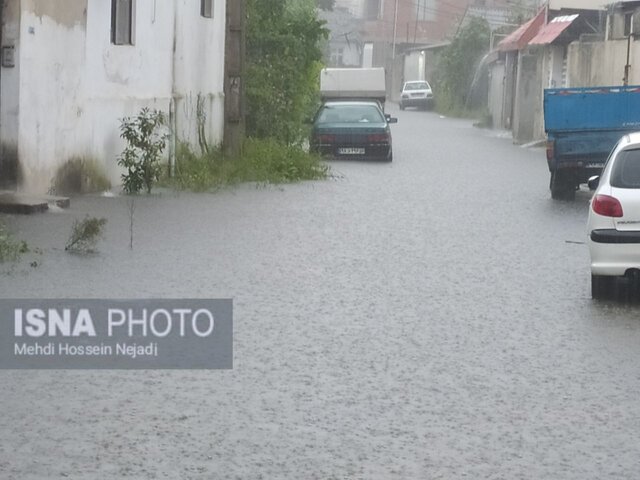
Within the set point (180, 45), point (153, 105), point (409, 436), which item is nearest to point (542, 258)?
point (409, 436)

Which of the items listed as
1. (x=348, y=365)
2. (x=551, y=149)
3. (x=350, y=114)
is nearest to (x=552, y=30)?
(x=350, y=114)

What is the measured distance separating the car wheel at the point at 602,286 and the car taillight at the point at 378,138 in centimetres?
2350

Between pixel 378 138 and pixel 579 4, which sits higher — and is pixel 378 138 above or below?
below

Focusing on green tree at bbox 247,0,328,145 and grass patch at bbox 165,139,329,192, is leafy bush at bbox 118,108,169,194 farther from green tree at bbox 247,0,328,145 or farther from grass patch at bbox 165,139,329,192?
green tree at bbox 247,0,328,145

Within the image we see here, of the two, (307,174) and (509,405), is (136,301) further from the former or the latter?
(307,174)

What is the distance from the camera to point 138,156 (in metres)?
24.7

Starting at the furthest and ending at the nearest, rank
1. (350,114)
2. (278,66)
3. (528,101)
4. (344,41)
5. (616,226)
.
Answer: (344,41), (528,101), (350,114), (278,66), (616,226)

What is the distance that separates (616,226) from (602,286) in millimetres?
581

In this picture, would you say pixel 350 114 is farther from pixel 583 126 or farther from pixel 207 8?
pixel 583 126

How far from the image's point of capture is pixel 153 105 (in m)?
26.4

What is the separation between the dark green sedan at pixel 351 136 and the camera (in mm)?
36906

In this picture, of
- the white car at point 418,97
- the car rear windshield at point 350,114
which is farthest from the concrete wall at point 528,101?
the white car at point 418,97

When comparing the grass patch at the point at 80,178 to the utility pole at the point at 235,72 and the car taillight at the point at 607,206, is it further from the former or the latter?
the car taillight at the point at 607,206

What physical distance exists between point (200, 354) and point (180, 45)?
18980 mm
